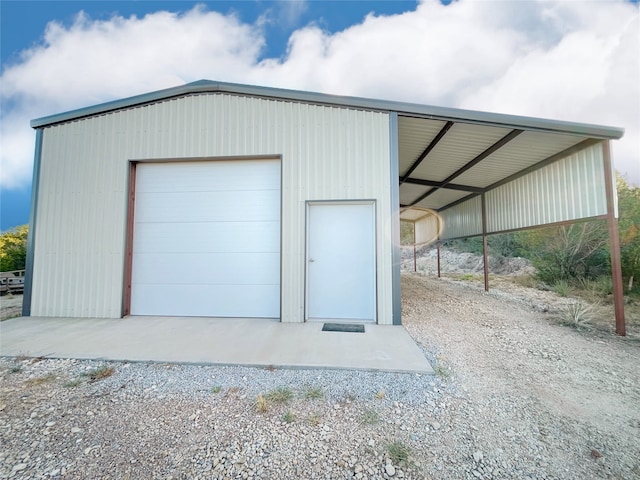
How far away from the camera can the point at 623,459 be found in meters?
1.60

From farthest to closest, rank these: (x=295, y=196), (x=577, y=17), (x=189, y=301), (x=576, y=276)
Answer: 1. (x=576, y=276)
2. (x=577, y=17)
3. (x=189, y=301)
4. (x=295, y=196)

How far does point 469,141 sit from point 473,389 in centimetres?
461

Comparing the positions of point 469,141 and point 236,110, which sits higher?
point 236,110

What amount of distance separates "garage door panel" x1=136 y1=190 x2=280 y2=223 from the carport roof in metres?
1.76

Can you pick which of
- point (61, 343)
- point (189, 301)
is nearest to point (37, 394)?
point (61, 343)

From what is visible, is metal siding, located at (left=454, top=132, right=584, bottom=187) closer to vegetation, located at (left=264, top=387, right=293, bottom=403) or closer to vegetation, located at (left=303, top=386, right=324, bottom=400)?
vegetation, located at (left=303, top=386, right=324, bottom=400)

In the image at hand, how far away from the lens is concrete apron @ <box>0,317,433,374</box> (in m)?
2.86

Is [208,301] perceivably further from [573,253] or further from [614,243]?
[573,253]

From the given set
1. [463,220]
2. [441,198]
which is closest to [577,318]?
[463,220]

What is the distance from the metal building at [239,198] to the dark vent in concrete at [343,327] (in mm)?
215

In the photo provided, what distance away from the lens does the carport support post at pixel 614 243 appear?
401 cm

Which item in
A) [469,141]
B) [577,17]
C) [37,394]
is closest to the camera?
[37,394]

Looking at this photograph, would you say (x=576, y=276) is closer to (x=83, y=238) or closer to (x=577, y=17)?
(x=577, y=17)

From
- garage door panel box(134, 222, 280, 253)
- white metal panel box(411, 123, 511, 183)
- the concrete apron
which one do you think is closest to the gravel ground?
the concrete apron
